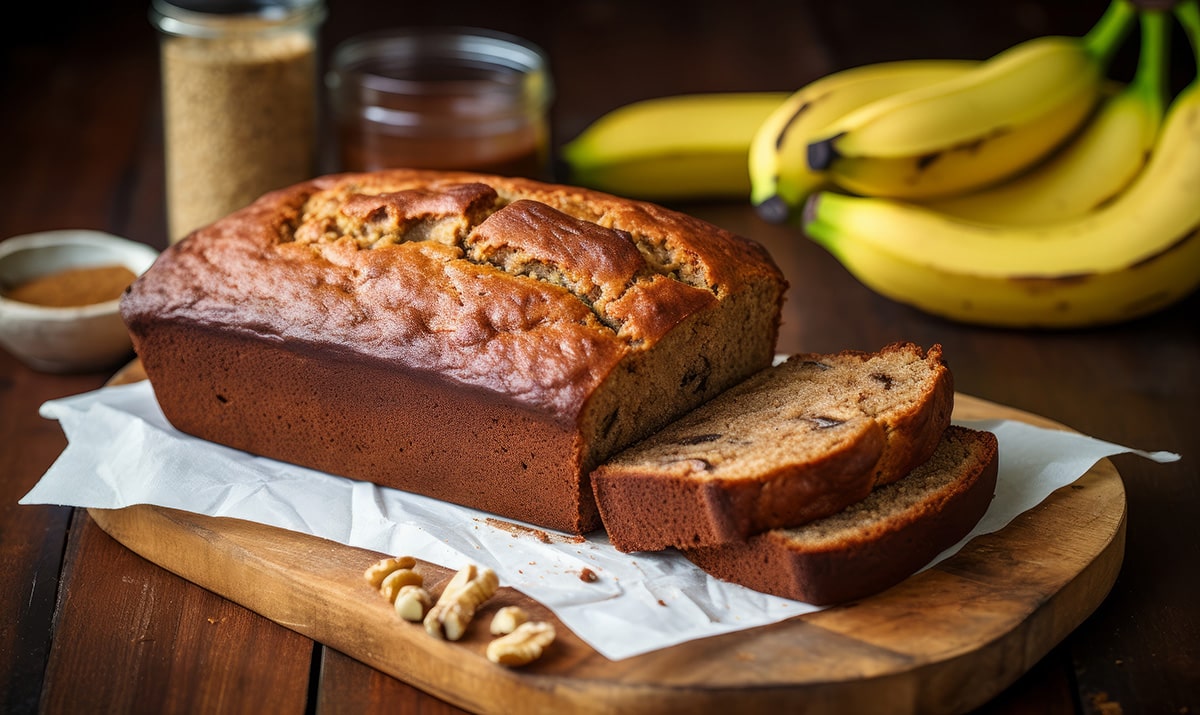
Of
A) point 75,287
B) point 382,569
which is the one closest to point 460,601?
point 382,569

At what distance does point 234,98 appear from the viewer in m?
3.66

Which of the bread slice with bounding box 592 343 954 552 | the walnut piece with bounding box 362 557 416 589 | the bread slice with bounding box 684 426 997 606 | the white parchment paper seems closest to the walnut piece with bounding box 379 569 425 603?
the walnut piece with bounding box 362 557 416 589

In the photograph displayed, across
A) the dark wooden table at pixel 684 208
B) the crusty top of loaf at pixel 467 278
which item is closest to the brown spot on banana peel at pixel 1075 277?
the dark wooden table at pixel 684 208

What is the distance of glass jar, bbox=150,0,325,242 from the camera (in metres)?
3.66

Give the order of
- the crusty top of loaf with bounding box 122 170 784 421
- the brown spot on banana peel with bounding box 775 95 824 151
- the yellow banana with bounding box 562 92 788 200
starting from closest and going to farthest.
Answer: the crusty top of loaf with bounding box 122 170 784 421
the brown spot on banana peel with bounding box 775 95 824 151
the yellow banana with bounding box 562 92 788 200

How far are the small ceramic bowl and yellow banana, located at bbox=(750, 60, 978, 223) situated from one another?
176 centimetres

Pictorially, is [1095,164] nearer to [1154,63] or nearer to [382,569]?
[1154,63]

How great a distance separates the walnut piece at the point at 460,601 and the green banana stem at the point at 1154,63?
256cm

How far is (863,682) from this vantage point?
1988mm

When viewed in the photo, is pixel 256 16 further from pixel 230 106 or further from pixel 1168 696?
pixel 1168 696

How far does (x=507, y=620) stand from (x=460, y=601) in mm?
88

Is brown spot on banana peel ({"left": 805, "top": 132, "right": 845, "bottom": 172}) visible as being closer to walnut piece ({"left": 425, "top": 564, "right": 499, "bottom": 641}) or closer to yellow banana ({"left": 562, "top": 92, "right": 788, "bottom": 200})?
yellow banana ({"left": 562, "top": 92, "right": 788, "bottom": 200})

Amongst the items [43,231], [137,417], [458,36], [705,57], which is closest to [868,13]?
[705,57]

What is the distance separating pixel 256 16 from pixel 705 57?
229cm
